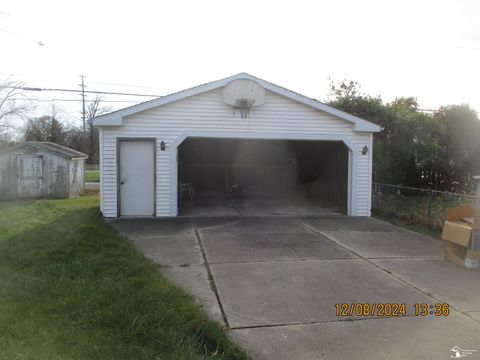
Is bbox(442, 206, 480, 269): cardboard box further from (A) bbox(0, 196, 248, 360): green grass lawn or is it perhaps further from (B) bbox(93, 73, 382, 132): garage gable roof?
(B) bbox(93, 73, 382, 132): garage gable roof

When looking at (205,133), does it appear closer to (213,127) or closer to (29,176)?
(213,127)

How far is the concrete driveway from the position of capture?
3.47 meters

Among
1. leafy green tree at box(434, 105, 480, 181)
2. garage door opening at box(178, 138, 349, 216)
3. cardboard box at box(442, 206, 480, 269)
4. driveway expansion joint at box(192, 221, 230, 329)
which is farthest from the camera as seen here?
leafy green tree at box(434, 105, 480, 181)

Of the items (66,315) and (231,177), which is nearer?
(66,315)

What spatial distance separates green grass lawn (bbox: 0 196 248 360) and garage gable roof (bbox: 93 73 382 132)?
13.2 feet

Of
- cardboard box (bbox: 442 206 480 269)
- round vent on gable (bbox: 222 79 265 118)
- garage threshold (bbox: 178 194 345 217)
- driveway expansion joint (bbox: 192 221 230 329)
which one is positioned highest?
round vent on gable (bbox: 222 79 265 118)

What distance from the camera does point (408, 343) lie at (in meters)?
3.45

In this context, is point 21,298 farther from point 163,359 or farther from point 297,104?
point 297,104

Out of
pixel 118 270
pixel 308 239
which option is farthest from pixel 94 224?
pixel 308 239

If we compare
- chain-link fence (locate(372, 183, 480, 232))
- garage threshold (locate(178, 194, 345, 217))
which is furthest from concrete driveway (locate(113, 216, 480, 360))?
garage threshold (locate(178, 194, 345, 217))

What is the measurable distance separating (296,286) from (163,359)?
2.22 metres

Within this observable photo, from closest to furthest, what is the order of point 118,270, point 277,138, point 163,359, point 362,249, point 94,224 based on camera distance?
point 163,359 → point 118,270 → point 362,249 → point 94,224 → point 277,138

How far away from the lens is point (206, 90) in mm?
10320

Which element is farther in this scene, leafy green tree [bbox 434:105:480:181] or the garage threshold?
leafy green tree [bbox 434:105:480:181]
